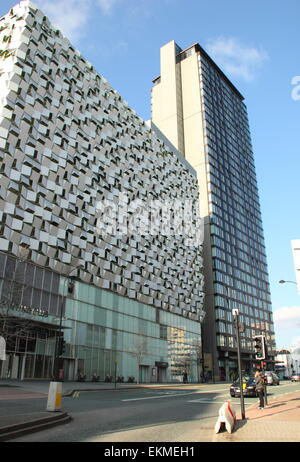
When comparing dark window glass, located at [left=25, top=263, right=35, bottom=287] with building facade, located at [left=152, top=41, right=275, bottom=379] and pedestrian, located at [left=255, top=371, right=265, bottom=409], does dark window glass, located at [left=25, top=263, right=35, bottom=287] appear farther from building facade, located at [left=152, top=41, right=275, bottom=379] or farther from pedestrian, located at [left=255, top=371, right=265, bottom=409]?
building facade, located at [left=152, top=41, right=275, bottom=379]

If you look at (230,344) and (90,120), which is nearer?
(90,120)

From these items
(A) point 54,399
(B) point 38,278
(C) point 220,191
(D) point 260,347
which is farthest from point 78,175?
(C) point 220,191

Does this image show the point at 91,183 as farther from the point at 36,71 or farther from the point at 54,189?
the point at 36,71

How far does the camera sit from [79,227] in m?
46.8

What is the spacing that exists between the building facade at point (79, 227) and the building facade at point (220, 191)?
64.8 feet

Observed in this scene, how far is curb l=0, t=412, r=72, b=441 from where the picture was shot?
907cm

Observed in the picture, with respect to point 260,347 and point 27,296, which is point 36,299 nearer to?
point 27,296

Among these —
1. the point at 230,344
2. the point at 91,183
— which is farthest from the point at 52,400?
the point at 230,344

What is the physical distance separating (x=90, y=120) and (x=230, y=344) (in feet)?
198

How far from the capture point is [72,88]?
51.0 metres

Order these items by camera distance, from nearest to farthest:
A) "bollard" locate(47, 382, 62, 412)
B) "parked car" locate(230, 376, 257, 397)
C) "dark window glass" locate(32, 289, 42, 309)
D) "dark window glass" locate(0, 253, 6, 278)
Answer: "bollard" locate(47, 382, 62, 412) → "parked car" locate(230, 376, 257, 397) → "dark window glass" locate(0, 253, 6, 278) → "dark window glass" locate(32, 289, 42, 309)

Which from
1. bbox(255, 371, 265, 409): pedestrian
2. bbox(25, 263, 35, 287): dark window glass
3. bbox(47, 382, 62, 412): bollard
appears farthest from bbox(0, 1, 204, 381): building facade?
bbox(255, 371, 265, 409): pedestrian

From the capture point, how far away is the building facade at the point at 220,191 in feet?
287

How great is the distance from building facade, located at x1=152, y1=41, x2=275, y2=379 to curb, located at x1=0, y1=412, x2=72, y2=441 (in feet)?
242
